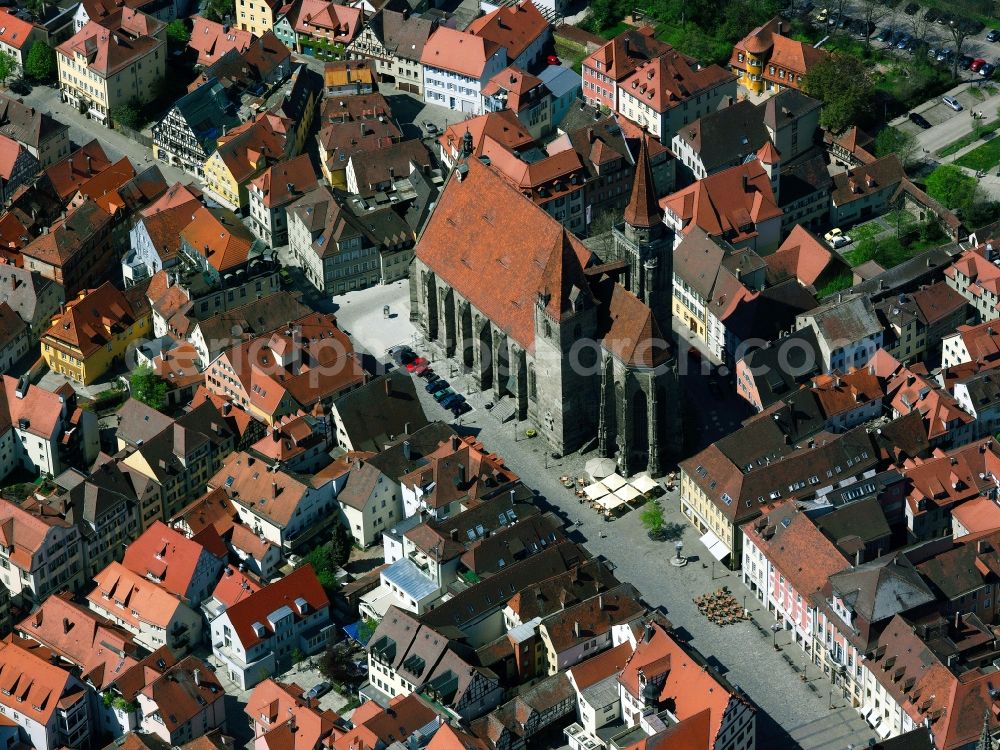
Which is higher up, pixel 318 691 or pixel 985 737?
pixel 318 691

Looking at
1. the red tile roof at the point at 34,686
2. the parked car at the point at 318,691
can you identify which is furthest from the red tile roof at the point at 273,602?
the red tile roof at the point at 34,686

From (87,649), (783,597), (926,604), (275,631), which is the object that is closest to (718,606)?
(783,597)

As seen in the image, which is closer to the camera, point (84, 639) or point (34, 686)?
point (34, 686)

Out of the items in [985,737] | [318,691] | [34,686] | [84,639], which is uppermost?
[84,639]

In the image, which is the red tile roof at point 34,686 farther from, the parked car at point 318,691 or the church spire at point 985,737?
the church spire at point 985,737

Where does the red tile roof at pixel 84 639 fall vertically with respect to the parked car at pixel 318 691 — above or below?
above

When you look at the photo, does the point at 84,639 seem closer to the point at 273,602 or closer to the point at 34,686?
the point at 34,686

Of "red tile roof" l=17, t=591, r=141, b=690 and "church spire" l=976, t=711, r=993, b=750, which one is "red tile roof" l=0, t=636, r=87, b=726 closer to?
"red tile roof" l=17, t=591, r=141, b=690

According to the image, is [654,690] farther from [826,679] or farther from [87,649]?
[87,649]

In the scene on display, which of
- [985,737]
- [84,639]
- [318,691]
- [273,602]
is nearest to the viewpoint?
[985,737]

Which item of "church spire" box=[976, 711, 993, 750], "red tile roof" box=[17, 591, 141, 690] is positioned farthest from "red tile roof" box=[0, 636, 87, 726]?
"church spire" box=[976, 711, 993, 750]

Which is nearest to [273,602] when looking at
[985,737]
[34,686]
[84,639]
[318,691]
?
[318,691]
